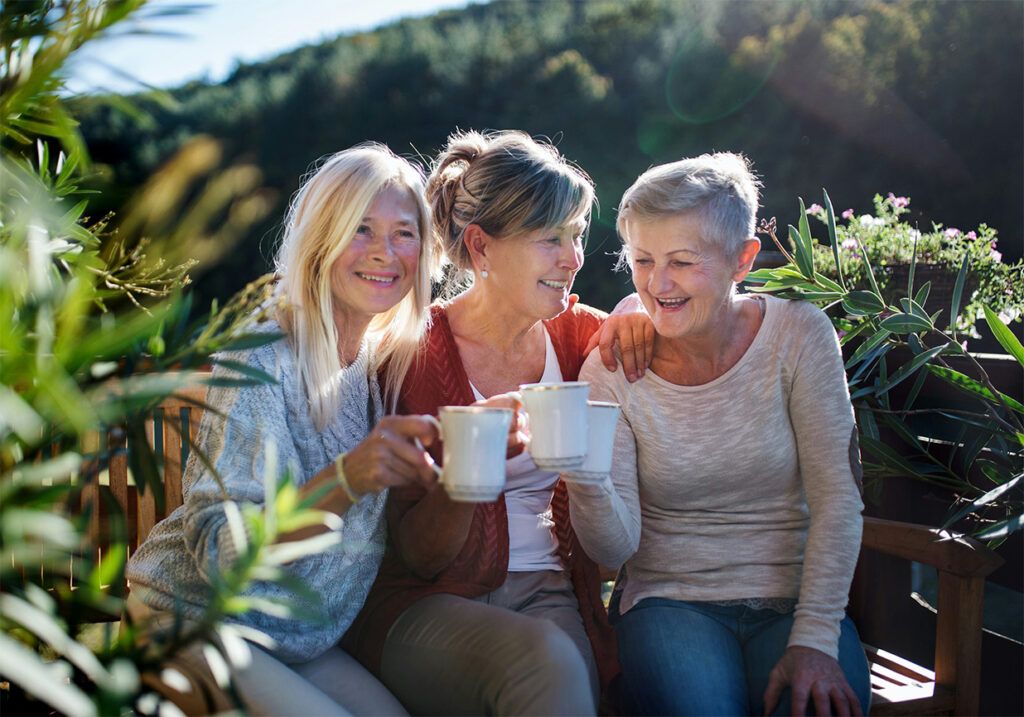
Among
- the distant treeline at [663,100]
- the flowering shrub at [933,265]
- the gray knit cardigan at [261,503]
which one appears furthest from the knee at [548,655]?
the distant treeline at [663,100]

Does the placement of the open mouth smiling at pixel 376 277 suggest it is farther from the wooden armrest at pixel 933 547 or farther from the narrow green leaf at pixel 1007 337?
the narrow green leaf at pixel 1007 337

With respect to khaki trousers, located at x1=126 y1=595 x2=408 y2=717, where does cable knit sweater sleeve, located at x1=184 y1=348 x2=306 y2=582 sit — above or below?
above

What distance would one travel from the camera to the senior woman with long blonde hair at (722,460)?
193 centimetres

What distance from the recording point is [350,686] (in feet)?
5.66

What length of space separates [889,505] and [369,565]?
1694mm

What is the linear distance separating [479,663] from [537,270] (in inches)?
37.0

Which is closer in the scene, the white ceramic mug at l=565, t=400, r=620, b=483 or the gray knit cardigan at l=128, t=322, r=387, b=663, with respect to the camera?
the white ceramic mug at l=565, t=400, r=620, b=483

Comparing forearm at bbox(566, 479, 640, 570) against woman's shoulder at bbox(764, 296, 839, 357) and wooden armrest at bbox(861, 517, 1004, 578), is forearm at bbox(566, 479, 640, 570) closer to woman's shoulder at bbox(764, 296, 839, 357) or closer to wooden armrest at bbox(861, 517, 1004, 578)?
woman's shoulder at bbox(764, 296, 839, 357)

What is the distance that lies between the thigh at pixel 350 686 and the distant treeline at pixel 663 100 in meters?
4.33

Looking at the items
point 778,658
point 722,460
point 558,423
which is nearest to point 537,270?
point 722,460

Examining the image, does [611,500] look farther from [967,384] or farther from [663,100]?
[663,100]

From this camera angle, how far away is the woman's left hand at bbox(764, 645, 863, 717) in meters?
1.78

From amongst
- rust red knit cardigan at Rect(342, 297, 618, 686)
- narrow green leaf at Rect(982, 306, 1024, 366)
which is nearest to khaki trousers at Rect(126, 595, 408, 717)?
rust red knit cardigan at Rect(342, 297, 618, 686)

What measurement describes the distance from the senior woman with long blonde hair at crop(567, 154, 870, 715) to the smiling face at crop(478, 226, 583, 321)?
0.66ft
